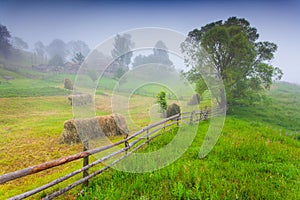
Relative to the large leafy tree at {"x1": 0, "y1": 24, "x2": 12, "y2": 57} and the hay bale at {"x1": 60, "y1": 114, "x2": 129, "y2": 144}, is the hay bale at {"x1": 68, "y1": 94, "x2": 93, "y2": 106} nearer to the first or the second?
the hay bale at {"x1": 60, "y1": 114, "x2": 129, "y2": 144}

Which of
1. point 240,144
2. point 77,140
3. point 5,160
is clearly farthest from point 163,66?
point 5,160

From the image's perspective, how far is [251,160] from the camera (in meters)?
6.32

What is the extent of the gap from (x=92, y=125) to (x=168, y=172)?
524cm

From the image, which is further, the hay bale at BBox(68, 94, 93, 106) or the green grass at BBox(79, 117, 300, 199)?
the hay bale at BBox(68, 94, 93, 106)

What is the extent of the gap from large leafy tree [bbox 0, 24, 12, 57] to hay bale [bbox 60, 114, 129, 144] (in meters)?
71.0

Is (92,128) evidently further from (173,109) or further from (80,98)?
(173,109)

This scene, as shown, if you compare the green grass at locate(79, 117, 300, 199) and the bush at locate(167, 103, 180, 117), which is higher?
the bush at locate(167, 103, 180, 117)

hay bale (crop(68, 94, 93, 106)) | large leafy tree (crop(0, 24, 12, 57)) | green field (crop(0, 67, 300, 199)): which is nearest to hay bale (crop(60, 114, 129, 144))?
green field (crop(0, 67, 300, 199))

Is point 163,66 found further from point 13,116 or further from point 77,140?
point 13,116

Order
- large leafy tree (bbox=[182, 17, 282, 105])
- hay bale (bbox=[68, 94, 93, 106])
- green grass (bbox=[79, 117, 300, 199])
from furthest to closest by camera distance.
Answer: large leafy tree (bbox=[182, 17, 282, 105]) → hay bale (bbox=[68, 94, 93, 106]) → green grass (bbox=[79, 117, 300, 199])

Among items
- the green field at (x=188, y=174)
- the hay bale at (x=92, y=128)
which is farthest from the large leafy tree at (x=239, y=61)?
the hay bale at (x=92, y=128)

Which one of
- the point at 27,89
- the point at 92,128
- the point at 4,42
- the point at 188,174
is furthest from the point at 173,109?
the point at 4,42

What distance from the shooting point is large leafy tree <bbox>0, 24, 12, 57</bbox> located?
60900 millimetres

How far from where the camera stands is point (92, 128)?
8.90 m
